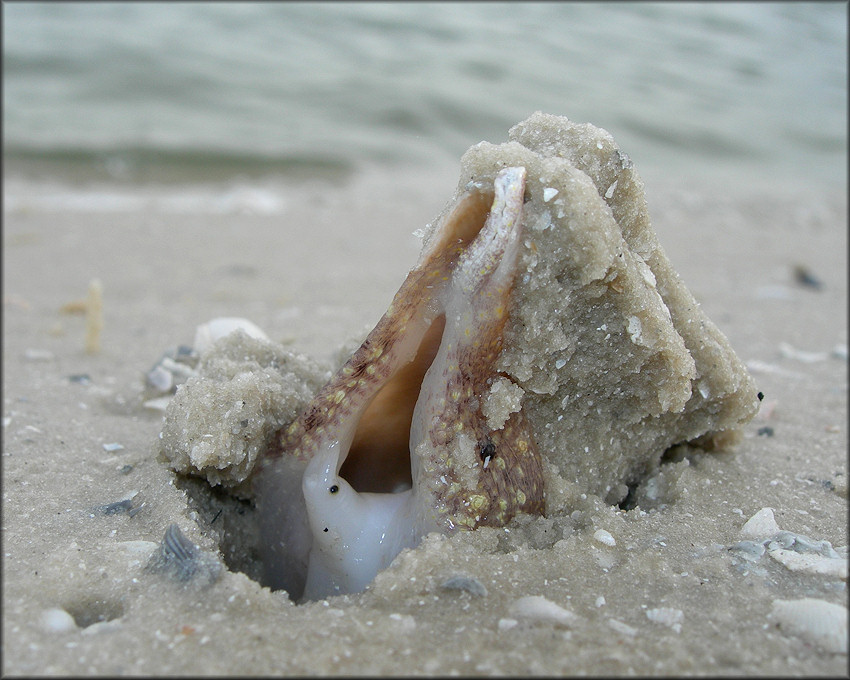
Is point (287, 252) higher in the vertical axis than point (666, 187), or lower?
lower

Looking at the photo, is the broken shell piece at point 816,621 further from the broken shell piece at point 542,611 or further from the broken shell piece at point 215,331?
the broken shell piece at point 215,331

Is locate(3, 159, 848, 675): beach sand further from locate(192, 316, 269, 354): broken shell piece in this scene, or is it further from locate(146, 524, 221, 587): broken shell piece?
locate(192, 316, 269, 354): broken shell piece

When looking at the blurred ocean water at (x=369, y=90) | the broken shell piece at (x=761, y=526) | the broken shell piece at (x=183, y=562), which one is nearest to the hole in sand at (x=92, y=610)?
the broken shell piece at (x=183, y=562)

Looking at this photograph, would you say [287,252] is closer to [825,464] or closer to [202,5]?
[825,464]

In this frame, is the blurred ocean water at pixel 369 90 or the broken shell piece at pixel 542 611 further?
the blurred ocean water at pixel 369 90

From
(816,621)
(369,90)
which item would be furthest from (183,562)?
(369,90)

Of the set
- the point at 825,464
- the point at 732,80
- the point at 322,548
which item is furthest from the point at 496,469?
the point at 732,80

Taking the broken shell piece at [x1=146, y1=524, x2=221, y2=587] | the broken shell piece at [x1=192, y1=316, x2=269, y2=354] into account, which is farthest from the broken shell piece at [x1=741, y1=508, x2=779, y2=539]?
the broken shell piece at [x1=192, y1=316, x2=269, y2=354]
